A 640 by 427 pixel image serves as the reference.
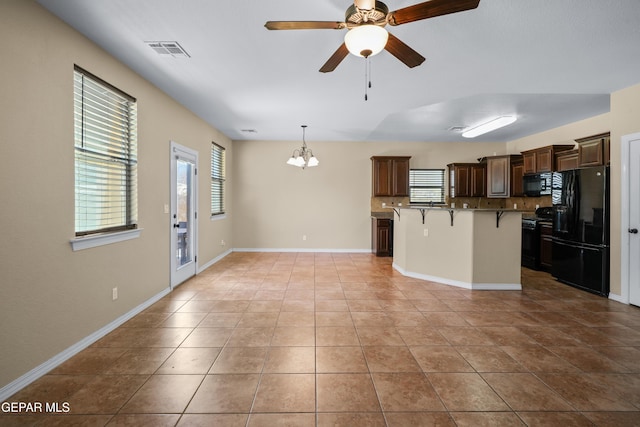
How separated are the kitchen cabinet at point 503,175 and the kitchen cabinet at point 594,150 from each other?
1.68 m

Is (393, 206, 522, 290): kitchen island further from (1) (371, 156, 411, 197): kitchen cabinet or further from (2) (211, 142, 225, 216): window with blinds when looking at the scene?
(2) (211, 142, 225, 216): window with blinds

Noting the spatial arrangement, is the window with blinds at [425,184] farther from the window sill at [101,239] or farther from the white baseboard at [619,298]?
the window sill at [101,239]

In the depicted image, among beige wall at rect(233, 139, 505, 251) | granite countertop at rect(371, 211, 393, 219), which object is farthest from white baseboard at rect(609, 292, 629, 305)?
beige wall at rect(233, 139, 505, 251)

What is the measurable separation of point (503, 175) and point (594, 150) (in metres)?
2.18

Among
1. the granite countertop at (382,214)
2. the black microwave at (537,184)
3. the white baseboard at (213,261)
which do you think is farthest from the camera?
the granite countertop at (382,214)

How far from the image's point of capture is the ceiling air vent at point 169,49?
2684 mm

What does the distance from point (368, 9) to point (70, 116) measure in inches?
98.0

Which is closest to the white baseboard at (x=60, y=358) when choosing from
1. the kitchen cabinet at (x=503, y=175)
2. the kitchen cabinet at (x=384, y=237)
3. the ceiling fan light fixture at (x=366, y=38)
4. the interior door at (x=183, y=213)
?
the interior door at (x=183, y=213)

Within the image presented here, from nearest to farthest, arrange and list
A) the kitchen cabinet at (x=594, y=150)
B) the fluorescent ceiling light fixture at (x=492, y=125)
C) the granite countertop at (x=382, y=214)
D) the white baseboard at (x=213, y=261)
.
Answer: the kitchen cabinet at (x=594, y=150), the fluorescent ceiling light fixture at (x=492, y=125), the white baseboard at (x=213, y=261), the granite countertop at (x=382, y=214)

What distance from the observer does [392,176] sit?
6.96 m

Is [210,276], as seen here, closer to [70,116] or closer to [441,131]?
[70,116]

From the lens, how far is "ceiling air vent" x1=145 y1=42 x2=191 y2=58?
2.68 metres

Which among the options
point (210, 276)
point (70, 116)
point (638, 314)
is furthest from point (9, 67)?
point (638, 314)

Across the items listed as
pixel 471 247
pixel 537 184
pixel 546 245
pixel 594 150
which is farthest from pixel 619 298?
pixel 537 184
